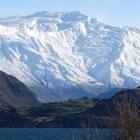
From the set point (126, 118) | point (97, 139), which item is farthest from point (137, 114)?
point (97, 139)

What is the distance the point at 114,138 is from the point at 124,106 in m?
3.11

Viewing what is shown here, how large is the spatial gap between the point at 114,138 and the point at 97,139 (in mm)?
2752

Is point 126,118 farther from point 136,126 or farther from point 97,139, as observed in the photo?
point 97,139

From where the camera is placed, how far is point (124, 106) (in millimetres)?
59062

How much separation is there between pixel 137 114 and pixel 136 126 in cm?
146

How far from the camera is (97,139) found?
6072 centimetres

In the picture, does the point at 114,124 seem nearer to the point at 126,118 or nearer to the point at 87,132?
the point at 126,118

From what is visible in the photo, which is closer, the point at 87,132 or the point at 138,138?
the point at 138,138

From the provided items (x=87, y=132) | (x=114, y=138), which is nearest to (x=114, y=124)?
(x=114, y=138)

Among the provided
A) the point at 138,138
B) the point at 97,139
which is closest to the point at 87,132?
the point at 97,139

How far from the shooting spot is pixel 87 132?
205ft

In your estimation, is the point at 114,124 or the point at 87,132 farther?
the point at 87,132

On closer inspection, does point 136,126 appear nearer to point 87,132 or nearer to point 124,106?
point 124,106

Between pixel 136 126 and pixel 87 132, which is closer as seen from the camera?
pixel 136 126
